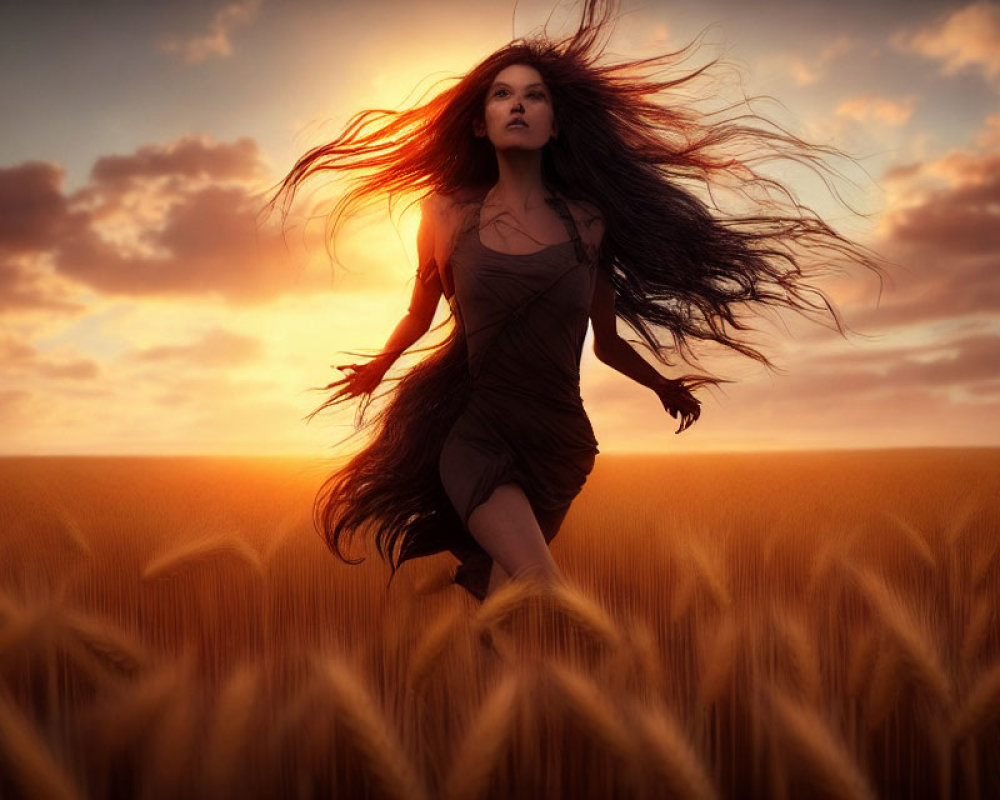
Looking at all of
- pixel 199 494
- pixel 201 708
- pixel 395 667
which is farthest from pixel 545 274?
pixel 199 494

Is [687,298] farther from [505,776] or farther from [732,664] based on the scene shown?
[505,776]

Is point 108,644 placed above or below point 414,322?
below

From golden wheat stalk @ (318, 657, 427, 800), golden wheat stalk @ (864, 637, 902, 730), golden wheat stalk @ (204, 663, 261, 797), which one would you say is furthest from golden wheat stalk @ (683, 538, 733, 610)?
golden wheat stalk @ (204, 663, 261, 797)

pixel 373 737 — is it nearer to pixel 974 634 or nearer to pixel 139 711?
pixel 139 711

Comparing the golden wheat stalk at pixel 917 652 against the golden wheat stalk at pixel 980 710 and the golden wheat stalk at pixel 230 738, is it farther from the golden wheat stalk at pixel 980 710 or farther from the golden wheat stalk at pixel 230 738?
the golden wheat stalk at pixel 230 738

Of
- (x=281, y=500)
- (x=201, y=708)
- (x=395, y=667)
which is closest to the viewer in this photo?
Result: (x=201, y=708)

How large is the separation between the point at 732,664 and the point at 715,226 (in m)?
1.77

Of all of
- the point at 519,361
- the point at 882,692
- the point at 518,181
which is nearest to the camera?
the point at 882,692

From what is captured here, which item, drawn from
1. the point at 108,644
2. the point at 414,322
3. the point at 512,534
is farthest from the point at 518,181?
the point at 108,644

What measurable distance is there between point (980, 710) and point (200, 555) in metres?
2.20

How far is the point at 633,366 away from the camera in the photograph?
324 centimetres

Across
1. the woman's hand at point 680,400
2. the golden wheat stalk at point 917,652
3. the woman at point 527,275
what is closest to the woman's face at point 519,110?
the woman at point 527,275

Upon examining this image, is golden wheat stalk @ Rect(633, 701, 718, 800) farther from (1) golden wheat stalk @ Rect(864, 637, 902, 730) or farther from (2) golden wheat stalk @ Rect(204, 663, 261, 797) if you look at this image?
(2) golden wheat stalk @ Rect(204, 663, 261, 797)

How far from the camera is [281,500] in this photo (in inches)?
190
